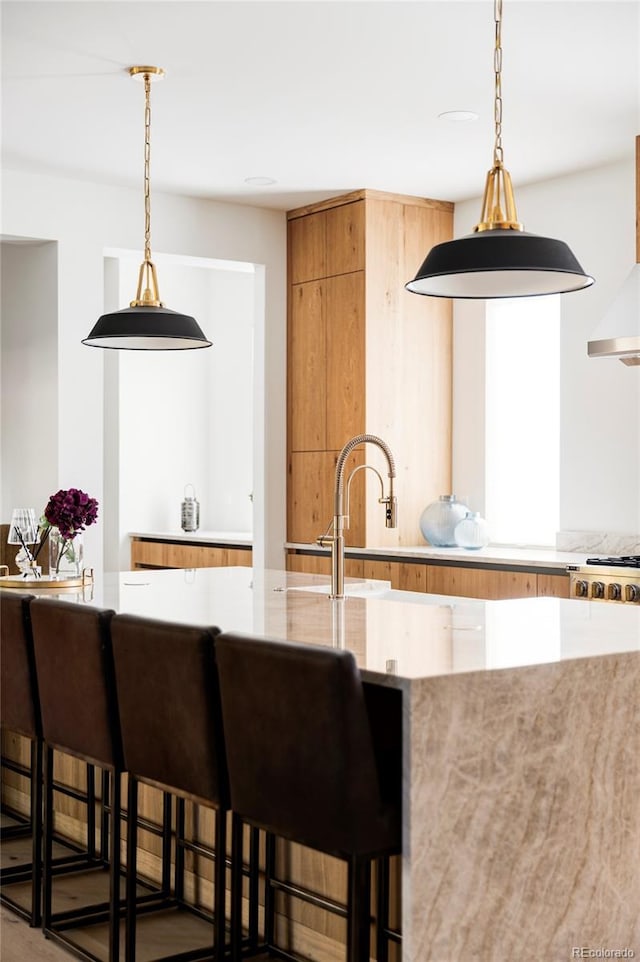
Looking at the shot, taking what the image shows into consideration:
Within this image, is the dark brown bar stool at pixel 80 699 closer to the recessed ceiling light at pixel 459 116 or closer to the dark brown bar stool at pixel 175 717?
the dark brown bar stool at pixel 175 717

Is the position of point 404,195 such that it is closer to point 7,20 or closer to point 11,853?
point 7,20

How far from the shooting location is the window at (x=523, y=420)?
6.10m

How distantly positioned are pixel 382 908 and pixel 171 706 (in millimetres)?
675

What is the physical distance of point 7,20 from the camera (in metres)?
3.80

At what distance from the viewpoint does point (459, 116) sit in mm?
4723

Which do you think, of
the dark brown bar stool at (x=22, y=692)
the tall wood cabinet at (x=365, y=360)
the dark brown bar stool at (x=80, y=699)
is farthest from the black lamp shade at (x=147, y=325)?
the tall wood cabinet at (x=365, y=360)

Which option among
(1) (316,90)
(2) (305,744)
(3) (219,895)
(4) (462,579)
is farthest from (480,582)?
(2) (305,744)

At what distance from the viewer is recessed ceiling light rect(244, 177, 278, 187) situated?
5.75 meters

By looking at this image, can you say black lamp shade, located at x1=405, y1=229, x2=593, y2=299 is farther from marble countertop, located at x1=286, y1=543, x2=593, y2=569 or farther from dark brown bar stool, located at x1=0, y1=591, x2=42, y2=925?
marble countertop, located at x1=286, y1=543, x2=593, y2=569

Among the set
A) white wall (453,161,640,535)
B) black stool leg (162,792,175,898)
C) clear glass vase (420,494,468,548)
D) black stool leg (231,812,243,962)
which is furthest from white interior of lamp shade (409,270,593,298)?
clear glass vase (420,494,468,548)

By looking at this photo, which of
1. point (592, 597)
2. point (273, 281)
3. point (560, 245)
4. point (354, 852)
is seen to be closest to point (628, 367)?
point (592, 597)

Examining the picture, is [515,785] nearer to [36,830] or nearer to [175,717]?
[175,717]

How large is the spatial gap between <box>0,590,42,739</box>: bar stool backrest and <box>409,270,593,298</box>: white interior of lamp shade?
1.38 meters

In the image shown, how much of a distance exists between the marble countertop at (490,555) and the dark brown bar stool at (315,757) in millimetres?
2874
